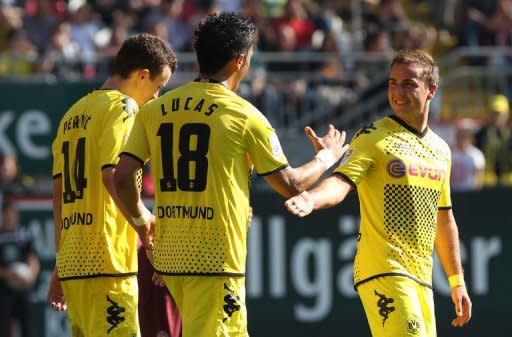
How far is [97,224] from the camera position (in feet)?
28.3

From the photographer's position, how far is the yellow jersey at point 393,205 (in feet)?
28.3

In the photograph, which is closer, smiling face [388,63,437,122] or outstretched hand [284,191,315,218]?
outstretched hand [284,191,315,218]

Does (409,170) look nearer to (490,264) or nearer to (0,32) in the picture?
(490,264)

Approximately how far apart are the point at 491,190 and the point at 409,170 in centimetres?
743

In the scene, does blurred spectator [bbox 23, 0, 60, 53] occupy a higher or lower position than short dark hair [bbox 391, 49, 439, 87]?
higher

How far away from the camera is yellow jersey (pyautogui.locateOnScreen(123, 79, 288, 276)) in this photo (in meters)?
7.61

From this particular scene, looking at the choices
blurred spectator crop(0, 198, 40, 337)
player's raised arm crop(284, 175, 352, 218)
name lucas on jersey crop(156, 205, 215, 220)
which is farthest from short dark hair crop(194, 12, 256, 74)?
blurred spectator crop(0, 198, 40, 337)

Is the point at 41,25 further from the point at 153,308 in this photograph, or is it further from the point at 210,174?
the point at 210,174

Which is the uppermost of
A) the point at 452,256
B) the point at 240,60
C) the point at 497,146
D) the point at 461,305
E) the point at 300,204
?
the point at 497,146

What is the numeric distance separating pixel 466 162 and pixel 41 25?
21.7 feet

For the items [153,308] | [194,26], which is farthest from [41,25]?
[153,308]

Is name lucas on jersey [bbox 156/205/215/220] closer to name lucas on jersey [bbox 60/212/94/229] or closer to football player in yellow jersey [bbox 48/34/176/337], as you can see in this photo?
football player in yellow jersey [bbox 48/34/176/337]

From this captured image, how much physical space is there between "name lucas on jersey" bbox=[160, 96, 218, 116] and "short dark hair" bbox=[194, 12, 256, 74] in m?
0.23

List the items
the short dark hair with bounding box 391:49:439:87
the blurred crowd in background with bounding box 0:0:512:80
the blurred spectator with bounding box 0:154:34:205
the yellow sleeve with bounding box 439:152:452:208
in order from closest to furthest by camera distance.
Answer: the short dark hair with bounding box 391:49:439:87
the yellow sleeve with bounding box 439:152:452:208
the blurred spectator with bounding box 0:154:34:205
the blurred crowd in background with bounding box 0:0:512:80
